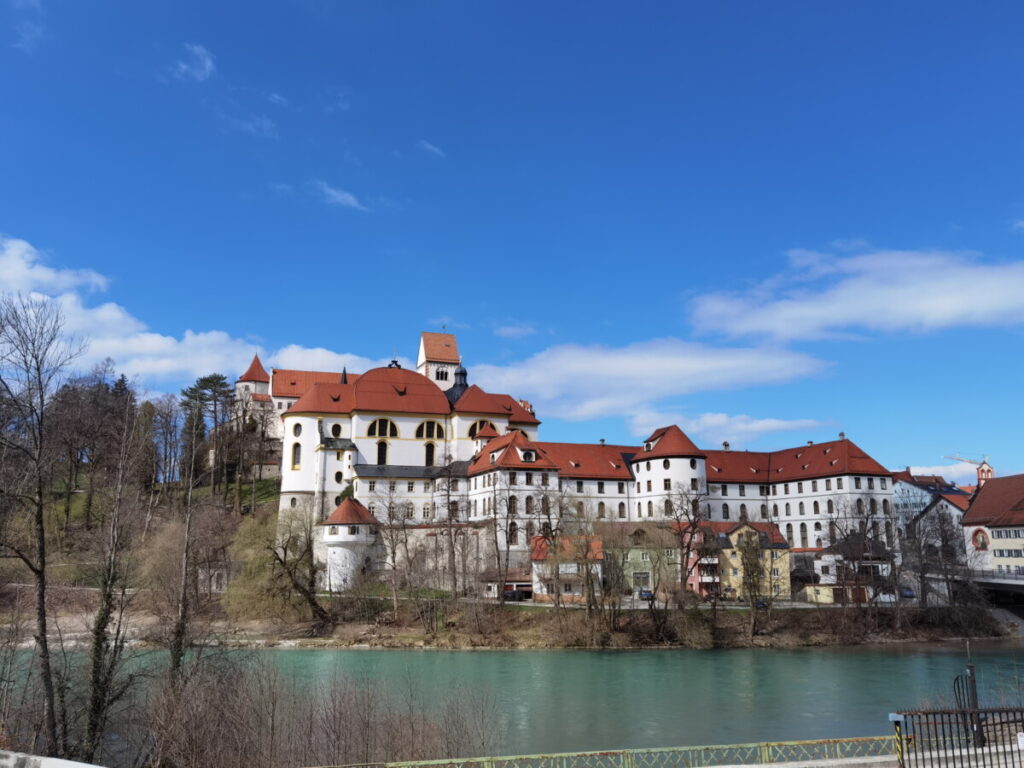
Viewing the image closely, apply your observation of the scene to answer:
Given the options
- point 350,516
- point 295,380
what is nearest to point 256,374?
point 295,380

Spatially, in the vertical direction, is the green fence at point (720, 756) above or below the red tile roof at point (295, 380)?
below

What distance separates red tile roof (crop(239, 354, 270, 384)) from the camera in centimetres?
9925

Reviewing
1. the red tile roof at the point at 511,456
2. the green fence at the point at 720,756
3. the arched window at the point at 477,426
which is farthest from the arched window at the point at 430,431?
the green fence at the point at 720,756

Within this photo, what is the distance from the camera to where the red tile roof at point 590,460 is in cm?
6812

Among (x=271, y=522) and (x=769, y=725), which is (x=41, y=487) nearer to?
(x=769, y=725)

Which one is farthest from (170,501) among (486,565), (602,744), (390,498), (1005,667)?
(1005,667)

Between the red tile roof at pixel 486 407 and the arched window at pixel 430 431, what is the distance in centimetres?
247

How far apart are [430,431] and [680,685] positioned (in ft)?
137

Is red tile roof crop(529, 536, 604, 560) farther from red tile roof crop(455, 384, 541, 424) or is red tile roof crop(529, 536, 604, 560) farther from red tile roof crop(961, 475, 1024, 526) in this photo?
red tile roof crop(961, 475, 1024, 526)

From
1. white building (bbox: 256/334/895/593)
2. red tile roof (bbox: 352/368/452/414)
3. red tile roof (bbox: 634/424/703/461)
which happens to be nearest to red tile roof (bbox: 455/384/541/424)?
white building (bbox: 256/334/895/593)

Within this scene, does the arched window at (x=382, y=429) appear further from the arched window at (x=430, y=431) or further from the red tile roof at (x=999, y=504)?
the red tile roof at (x=999, y=504)

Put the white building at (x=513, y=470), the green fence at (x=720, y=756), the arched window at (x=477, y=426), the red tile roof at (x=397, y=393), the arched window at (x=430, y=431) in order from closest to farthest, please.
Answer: the green fence at (x=720, y=756) → the white building at (x=513, y=470) → the red tile roof at (x=397, y=393) → the arched window at (x=430, y=431) → the arched window at (x=477, y=426)

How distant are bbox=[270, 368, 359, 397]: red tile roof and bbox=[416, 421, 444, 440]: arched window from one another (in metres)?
25.4

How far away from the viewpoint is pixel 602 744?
22797mm
